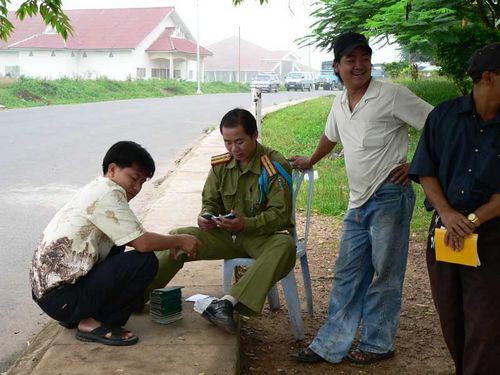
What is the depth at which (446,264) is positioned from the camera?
3.04 metres

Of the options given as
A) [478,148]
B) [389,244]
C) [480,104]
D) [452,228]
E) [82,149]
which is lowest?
[82,149]

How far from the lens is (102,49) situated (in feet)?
150

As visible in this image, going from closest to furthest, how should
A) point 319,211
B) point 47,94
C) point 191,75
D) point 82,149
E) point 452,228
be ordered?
point 452,228, point 319,211, point 82,149, point 47,94, point 191,75

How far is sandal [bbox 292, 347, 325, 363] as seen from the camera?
3.69 meters

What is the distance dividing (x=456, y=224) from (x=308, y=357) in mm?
1290

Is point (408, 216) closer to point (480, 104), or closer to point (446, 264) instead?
point (446, 264)

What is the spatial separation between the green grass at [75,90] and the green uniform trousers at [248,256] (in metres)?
20.9

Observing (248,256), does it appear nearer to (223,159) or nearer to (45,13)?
(223,159)

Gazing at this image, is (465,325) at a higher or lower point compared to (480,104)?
lower

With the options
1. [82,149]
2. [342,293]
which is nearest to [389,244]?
[342,293]

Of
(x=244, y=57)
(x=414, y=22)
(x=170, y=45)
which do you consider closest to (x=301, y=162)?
(x=414, y=22)

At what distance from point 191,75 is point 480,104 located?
54.2 m

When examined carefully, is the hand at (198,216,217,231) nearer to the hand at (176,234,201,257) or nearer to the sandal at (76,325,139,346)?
the hand at (176,234,201,257)

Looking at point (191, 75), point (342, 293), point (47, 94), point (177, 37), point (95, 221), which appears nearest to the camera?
point (95, 221)
